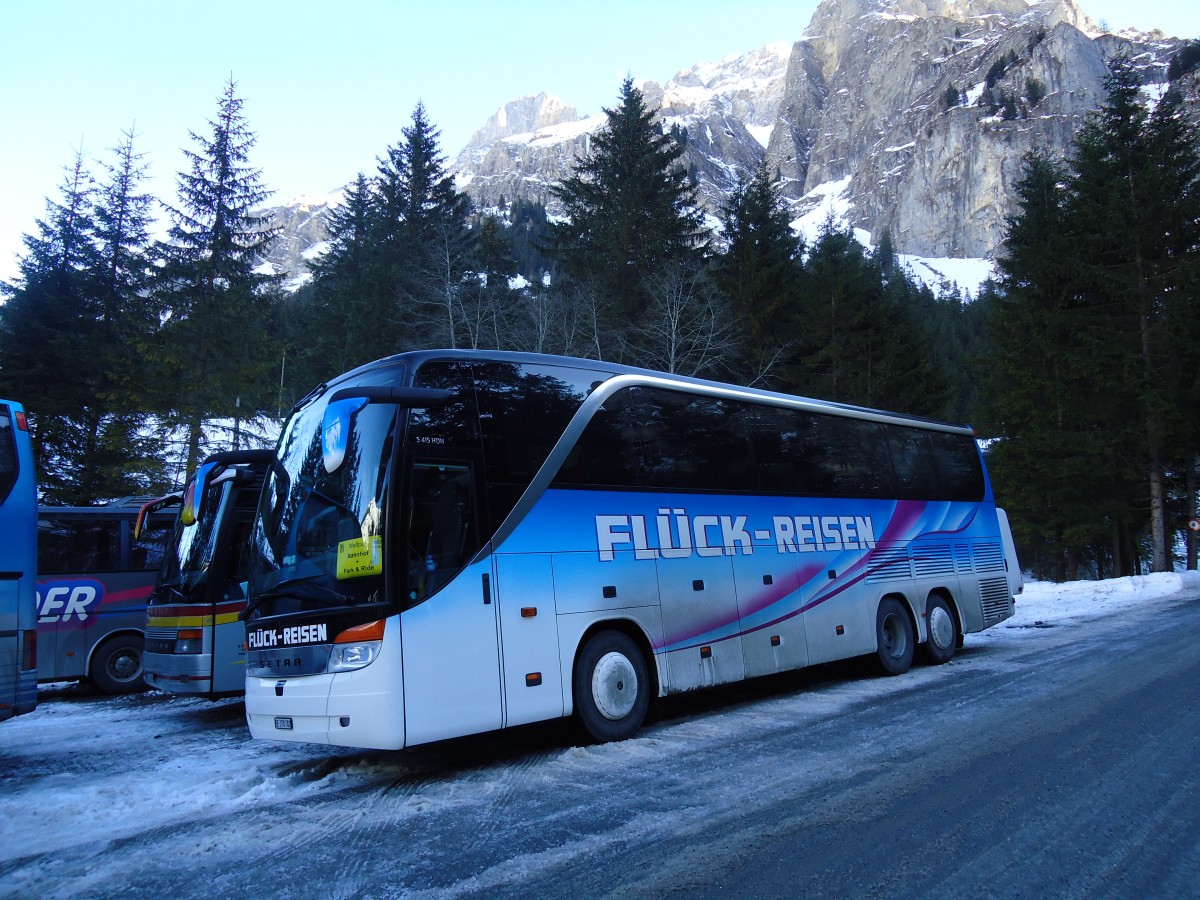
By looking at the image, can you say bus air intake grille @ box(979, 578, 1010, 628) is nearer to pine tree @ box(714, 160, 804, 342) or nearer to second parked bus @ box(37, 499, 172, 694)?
second parked bus @ box(37, 499, 172, 694)

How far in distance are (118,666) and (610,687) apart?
29.4 feet

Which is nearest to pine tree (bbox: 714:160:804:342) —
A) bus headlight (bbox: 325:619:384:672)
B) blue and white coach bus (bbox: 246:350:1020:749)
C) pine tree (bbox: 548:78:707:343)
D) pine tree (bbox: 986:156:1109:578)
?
pine tree (bbox: 548:78:707:343)

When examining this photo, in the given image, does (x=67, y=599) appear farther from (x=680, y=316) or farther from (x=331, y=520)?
(x=680, y=316)

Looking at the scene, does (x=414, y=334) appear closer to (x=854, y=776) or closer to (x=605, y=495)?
(x=605, y=495)

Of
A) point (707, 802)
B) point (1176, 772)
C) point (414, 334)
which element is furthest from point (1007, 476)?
point (707, 802)

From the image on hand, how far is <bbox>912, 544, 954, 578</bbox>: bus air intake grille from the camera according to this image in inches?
420

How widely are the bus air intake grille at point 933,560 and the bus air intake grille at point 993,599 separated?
104 centimetres

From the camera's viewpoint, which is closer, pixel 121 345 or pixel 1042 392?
pixel 121 345

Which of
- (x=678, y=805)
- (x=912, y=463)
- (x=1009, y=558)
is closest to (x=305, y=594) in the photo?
(x=678, y=805)

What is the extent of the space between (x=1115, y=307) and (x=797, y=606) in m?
23.8

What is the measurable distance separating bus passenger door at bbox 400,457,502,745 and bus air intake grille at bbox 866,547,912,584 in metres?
5.93

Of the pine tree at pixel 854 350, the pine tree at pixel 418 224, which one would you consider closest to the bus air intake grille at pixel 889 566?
the pine tree at pixel 418 224

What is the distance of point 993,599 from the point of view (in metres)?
12.0

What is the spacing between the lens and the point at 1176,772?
497 cm
